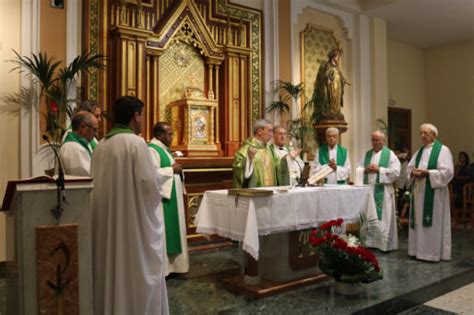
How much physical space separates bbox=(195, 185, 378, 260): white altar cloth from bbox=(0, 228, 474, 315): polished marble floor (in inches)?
21.9

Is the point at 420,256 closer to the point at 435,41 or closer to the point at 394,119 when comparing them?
the point at 394,119

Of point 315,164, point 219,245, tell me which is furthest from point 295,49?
point 219,245

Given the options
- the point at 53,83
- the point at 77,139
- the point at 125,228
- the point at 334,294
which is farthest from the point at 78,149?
the point at 334,294

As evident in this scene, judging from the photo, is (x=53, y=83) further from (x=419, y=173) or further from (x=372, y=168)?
(x=419, y=173)

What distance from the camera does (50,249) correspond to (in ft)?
7.75

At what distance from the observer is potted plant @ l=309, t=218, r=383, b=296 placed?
4.21 meters

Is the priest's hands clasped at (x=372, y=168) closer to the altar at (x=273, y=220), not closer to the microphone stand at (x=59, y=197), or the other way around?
the altar at (x=273, y=220)

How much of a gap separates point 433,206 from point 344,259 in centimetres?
221

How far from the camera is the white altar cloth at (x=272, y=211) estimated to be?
402cm

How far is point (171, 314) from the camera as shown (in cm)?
378

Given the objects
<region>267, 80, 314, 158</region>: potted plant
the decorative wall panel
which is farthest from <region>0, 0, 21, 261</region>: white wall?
the decorative wall panel

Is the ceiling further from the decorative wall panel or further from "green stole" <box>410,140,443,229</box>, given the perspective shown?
"green stole" <box>410,140,443,229</box>

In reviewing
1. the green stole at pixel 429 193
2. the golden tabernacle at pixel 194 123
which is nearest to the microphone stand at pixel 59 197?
the golden tabernacle at pixel 194 123

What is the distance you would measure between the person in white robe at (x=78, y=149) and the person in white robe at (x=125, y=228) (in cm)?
81
